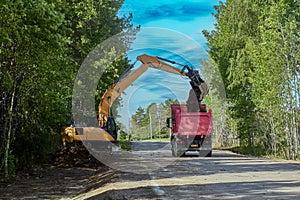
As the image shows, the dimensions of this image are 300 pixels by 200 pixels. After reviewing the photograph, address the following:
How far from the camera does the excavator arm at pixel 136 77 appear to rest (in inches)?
781

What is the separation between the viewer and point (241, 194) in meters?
8.62

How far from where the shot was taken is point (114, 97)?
20125 mm

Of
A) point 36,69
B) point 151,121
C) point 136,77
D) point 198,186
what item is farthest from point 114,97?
point 198,186

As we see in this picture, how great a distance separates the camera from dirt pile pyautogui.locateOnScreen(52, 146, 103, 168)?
19305mm

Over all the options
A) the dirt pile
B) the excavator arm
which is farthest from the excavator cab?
the dirt pile

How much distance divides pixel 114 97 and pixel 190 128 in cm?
427

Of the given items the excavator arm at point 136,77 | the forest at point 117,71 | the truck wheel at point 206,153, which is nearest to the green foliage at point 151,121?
the forest at point 117,71

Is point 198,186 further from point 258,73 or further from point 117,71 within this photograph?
point 258,73

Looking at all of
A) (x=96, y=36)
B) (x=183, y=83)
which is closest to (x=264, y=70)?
(x=183, y=83)

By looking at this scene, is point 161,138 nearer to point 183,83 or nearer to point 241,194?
point 183,83

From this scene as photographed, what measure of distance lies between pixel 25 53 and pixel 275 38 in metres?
16.0

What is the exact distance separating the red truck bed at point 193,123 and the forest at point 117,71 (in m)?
1.04

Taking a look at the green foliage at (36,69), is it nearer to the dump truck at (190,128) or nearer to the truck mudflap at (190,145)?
the dump truck at (190,128)

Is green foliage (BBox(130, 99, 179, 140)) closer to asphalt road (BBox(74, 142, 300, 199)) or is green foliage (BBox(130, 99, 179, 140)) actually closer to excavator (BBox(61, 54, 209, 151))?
excavator (BBox(61, 54, 209, 151))
